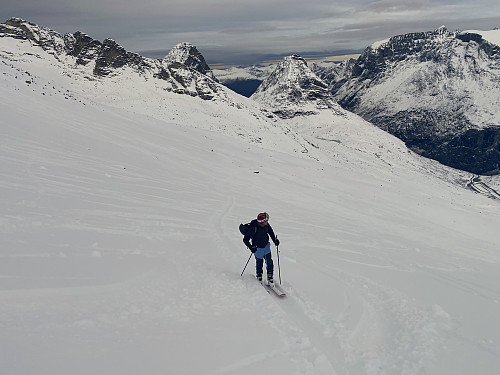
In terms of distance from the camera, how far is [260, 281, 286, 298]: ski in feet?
25.0

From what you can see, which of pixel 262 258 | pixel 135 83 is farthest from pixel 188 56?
pixel 262 258

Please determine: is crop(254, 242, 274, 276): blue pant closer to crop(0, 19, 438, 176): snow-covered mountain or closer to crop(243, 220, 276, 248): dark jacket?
crop(243, 220, 276, 248): dark jacket

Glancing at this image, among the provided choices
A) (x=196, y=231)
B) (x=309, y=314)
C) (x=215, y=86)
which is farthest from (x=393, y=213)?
(x=215, y=86)

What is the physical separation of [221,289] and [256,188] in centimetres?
1511

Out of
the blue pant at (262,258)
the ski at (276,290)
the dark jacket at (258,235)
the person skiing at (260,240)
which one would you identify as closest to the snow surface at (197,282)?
the ski at (276,290)

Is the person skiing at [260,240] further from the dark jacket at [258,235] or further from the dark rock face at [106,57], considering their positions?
the dark rock face at [106,57]

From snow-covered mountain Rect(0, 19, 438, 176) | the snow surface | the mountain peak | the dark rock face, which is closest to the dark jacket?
the snow surface

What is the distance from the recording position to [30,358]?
426 centimetres

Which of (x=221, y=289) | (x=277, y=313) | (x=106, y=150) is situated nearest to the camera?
(x=277, y=313)

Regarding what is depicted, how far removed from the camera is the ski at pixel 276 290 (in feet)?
25.0

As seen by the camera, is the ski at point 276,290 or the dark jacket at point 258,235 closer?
the ski at point 276,290

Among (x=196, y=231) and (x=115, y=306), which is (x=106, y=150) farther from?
(x=115, y=306)

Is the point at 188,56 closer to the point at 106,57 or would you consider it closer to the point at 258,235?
the point at 106,57

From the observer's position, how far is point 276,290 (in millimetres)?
7820
